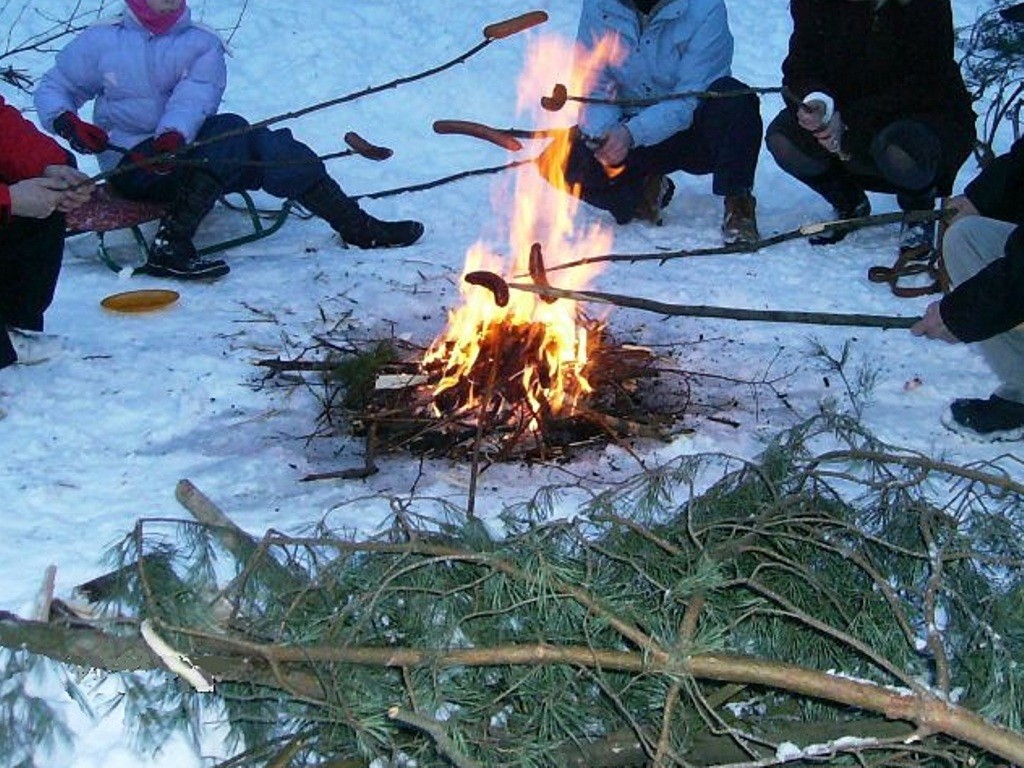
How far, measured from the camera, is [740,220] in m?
5.80

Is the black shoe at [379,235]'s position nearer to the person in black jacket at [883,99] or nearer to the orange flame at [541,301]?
the orange flame at [541,301]

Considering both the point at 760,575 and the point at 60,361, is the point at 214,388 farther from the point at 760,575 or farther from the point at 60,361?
the point at 760,575

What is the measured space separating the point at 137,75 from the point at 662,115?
2343 millimetres

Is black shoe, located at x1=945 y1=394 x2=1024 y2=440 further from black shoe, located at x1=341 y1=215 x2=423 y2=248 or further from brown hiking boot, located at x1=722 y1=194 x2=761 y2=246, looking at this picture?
black shoe, located at x1=341 y1=215 x2=423 y2=248

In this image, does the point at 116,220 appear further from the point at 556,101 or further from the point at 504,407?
the point at 504,407

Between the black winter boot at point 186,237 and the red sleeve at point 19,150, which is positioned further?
the black winter boot at point 186,237

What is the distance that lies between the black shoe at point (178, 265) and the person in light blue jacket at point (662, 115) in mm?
1785

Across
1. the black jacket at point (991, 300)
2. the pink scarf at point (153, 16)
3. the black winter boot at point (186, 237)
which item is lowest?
the black winter boot at point (186, 237)

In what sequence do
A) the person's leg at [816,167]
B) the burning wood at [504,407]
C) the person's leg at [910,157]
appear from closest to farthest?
the burning wood at [504,407] < the person's leg at [910,157] < the person's leg at [816,167]

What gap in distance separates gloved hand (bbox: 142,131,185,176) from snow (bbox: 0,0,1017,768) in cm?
47

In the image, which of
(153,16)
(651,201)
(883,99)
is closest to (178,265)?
(153,16)

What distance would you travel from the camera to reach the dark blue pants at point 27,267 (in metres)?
4.53

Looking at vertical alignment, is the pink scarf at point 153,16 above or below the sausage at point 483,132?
above

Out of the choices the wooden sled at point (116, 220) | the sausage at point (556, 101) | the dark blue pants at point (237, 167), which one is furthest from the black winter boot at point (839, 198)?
the wooden sled at point (116, 220)
